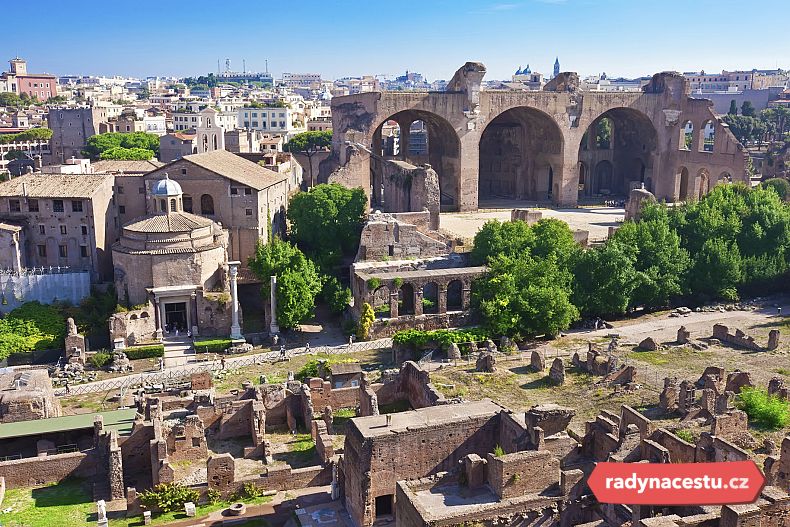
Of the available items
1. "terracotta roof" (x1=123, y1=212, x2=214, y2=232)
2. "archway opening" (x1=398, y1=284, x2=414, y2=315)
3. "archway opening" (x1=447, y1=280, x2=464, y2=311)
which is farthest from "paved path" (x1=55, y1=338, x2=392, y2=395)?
"terracotta roof" (x1=123, y1=212, x2=214, y2=232)

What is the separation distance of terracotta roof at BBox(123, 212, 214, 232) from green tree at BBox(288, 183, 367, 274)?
7388 millimetres

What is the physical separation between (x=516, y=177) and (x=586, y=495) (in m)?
58.2

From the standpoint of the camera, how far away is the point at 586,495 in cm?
2105

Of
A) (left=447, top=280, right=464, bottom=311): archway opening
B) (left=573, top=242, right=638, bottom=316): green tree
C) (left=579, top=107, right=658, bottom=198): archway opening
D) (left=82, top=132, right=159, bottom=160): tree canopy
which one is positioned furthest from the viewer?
(left=82, top=132, right=159, bottom=160): tree canopy

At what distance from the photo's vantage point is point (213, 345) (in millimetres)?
40438

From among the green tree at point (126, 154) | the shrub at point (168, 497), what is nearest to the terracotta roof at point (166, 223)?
the shrub at point (168, 497)

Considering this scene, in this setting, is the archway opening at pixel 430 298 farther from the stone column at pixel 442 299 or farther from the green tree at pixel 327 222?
the green tree at pixel 327 222

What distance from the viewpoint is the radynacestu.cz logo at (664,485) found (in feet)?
47.7

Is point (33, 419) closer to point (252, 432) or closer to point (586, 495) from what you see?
point (252, 432)

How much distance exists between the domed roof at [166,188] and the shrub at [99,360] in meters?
10.1

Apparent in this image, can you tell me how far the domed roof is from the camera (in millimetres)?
44438

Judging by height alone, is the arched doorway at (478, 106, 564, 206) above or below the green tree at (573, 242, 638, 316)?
above

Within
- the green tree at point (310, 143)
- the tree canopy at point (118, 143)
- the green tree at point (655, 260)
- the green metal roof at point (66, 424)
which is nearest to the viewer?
the green metal roof at point (66, 424)

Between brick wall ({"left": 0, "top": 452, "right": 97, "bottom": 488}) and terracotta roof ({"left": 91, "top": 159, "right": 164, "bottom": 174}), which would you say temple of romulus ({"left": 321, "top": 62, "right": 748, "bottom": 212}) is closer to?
terracotta roof ({"left": 91, "top": 159, "right": 164, "bottom": 174})
